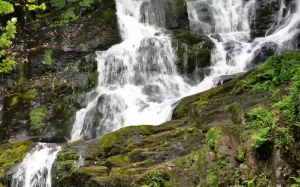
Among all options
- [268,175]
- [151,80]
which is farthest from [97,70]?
[268,175]

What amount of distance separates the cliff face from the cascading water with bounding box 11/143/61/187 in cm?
29

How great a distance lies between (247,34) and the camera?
1927 centimetres

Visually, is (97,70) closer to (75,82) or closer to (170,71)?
(75,82)

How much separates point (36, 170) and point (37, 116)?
5788mm

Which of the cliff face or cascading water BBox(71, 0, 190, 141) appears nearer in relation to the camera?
the cliff face

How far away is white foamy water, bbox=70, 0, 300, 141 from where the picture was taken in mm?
13797

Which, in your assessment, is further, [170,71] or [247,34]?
[247,34]

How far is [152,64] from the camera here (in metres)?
16.8

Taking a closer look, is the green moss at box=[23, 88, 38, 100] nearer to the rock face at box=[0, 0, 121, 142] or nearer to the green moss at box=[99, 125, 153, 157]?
the rock face at box=[0, 0, 121, 142]

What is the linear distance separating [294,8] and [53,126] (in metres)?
14.0

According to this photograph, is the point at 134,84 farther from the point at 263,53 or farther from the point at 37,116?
the point at 263,53

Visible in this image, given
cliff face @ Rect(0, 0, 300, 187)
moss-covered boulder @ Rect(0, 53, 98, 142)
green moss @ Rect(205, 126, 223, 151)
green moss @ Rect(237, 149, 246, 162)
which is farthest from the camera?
moss-covered boulder @ Rect(0, 53, 98, 142)

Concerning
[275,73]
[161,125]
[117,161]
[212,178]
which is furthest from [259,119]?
[161,125]

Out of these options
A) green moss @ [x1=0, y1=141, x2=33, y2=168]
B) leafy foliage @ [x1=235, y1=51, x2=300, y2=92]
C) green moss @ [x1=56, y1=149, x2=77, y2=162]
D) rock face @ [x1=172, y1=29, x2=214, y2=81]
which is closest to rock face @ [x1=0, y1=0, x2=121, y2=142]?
green moss @ [x1=0, y1=141, x2=33, y2=168]
